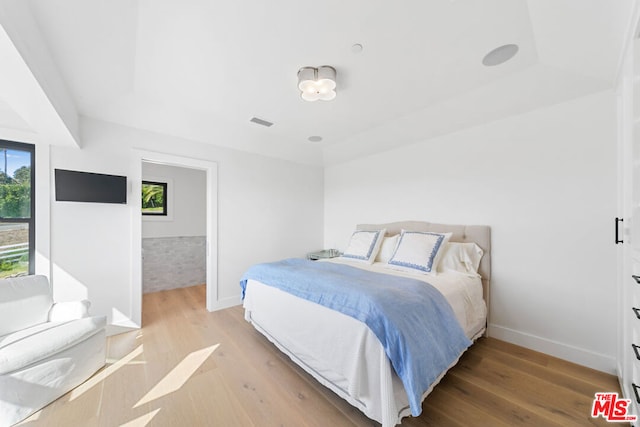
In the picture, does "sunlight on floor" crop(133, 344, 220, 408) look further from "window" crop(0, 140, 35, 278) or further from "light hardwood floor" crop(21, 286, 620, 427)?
"window" crop(0, 140, 35, 278)

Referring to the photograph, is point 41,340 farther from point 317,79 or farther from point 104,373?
point 317,79

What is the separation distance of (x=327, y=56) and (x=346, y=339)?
212cm

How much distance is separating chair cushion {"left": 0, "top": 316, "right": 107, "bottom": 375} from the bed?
52.9 inches

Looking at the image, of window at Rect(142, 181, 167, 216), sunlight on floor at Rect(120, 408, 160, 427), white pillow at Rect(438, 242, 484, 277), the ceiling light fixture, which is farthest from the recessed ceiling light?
window at Rect(142, 181, 167, 216)

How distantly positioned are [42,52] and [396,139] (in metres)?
3.42

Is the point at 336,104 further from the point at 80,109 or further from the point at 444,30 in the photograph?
the point at 80,109

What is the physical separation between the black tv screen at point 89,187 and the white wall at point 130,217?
11cm

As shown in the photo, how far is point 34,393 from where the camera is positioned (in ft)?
5.07

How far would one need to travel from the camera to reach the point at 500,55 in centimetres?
187

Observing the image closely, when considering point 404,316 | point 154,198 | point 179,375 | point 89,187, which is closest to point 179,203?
point 154,198

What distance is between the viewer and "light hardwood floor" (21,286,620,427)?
1495mm

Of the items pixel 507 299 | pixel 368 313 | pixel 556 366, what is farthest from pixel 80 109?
pixel 556 366

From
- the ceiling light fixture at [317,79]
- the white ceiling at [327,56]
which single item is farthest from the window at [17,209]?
the ceiling light fixture at [317,79]

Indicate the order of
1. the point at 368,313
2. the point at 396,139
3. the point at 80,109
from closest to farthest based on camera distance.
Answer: the point at 368,313
the point at 80,109
the point at 396,139
